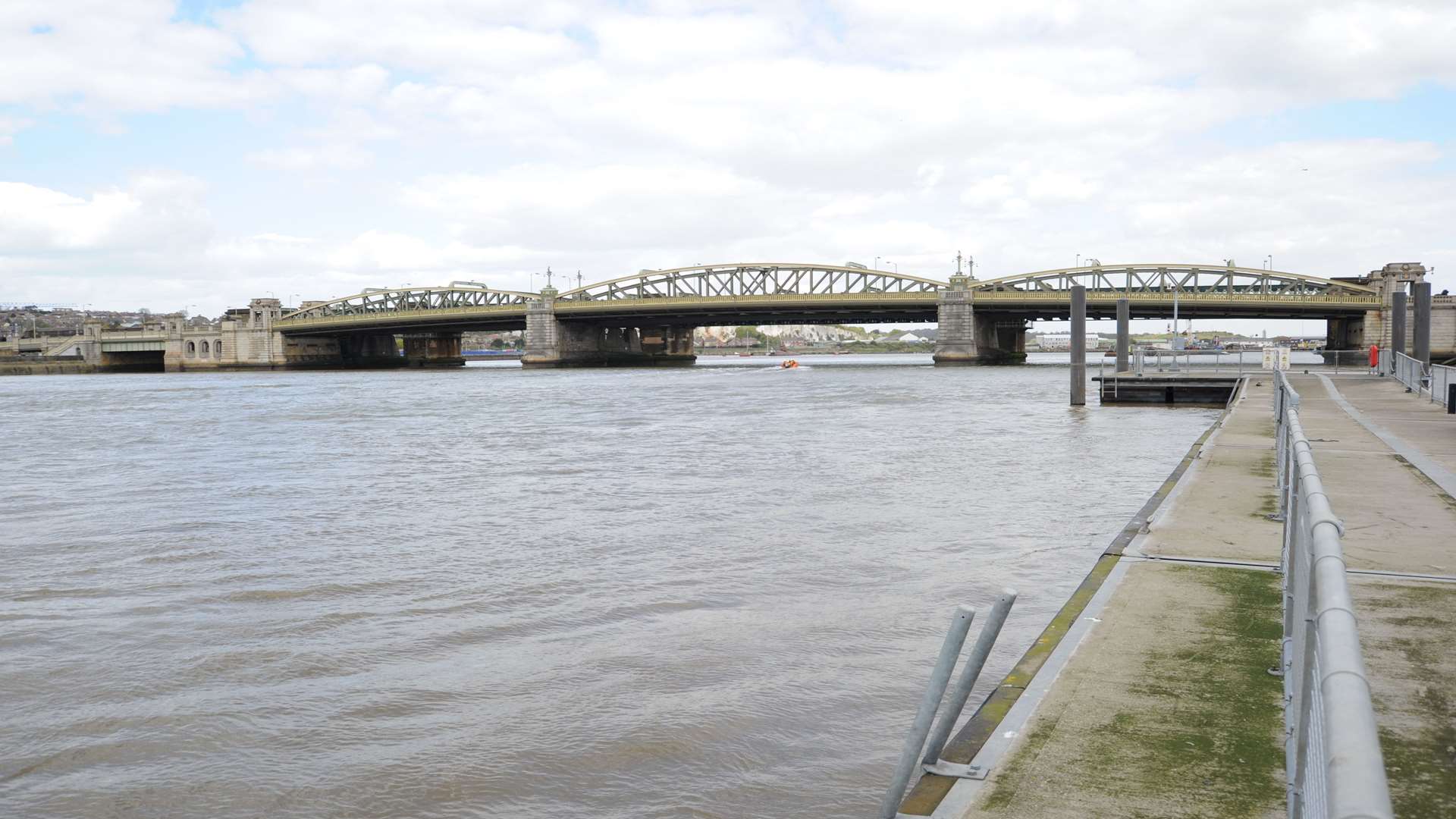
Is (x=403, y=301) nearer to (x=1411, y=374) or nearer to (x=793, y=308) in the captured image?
(x=793, y=308)

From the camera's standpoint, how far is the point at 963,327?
12800 centimetres

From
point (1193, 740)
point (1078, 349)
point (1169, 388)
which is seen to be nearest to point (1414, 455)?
point (1193, 740)

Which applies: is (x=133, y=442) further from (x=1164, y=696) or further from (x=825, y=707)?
(x=1164, y=696)

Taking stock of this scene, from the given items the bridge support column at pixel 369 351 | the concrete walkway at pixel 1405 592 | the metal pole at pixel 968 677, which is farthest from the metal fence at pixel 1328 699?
the bridge support column at pixel 369 351

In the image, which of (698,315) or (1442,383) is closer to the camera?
(1442,383)

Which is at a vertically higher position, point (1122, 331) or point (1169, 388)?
point (1122, 331)

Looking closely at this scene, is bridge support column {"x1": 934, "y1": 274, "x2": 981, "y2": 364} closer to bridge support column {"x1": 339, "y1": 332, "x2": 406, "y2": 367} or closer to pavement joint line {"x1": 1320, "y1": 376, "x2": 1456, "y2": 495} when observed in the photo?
A: bridge support column {"x1": 339, "y1": 332, "x2": 406, "y2": 367}

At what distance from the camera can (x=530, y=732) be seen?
9031 mm

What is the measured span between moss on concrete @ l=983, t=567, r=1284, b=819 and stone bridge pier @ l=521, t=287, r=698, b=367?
431ft

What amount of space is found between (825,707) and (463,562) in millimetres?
7876

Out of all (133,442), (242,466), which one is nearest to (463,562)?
(242,466)

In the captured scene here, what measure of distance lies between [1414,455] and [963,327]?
111m

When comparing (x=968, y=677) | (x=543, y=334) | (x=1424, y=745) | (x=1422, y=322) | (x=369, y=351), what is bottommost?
(x=1424, y=745)

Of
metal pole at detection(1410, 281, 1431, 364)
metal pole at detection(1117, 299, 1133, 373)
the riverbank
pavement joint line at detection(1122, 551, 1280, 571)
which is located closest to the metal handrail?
metal pole at detection(1410, 281, 1431, 364)
